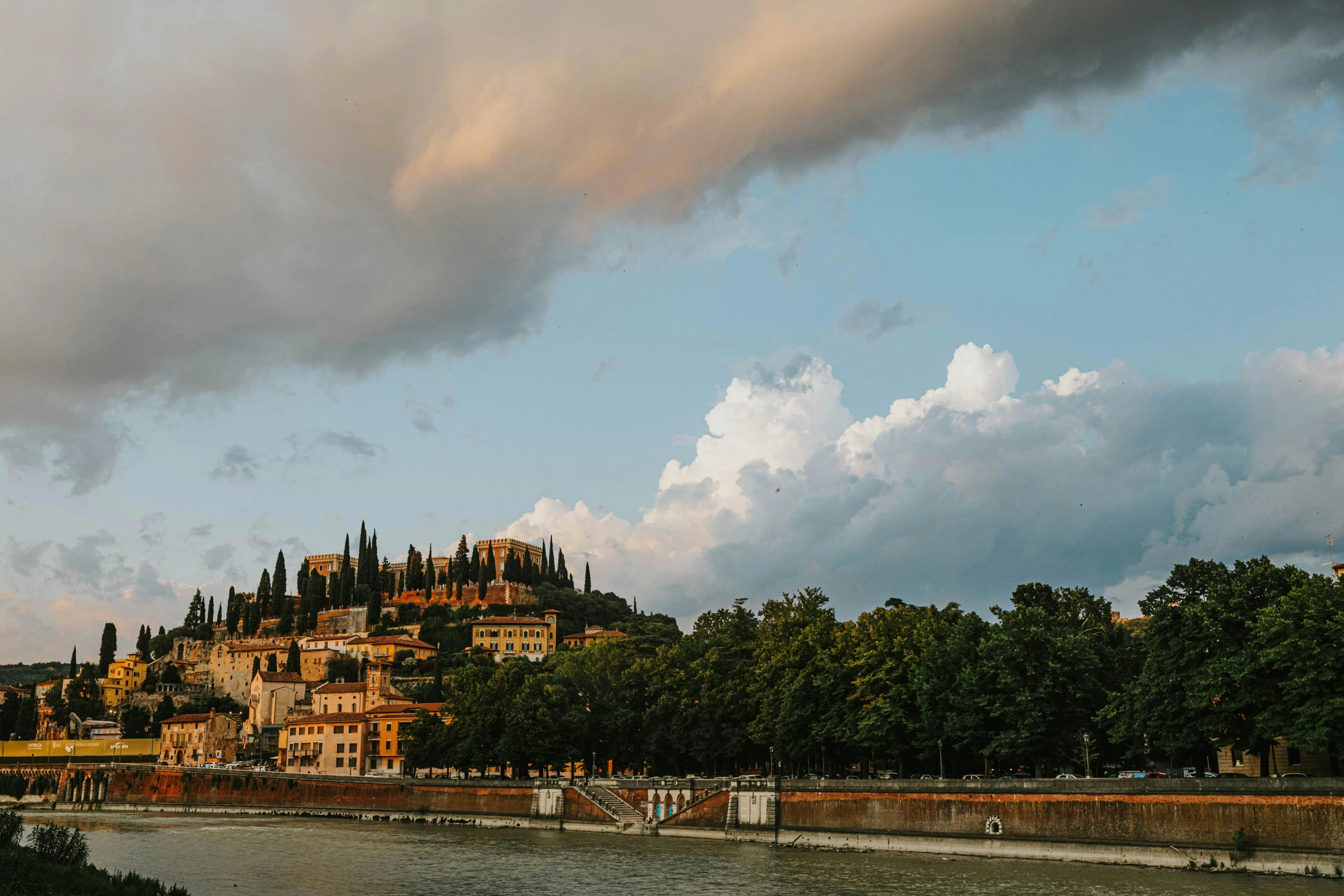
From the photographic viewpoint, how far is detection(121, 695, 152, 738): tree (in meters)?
142

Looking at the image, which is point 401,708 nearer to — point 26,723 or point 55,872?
point 26,723

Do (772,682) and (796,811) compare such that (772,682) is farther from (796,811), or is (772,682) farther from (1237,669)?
(1237,669)

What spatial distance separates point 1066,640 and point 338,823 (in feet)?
185

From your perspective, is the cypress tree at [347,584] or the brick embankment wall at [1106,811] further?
the cypress tree at [347,584]

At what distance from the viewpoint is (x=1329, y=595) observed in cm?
4497

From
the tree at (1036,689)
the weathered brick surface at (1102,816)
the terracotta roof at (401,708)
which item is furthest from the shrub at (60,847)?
the terracotta roof at (401,708)

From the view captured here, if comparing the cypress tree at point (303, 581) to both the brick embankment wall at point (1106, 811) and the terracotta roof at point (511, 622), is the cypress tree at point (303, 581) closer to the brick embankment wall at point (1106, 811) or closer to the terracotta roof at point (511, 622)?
the terracotta roof at point (511, 622)

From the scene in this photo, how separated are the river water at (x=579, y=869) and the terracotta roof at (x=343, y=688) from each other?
191 feet

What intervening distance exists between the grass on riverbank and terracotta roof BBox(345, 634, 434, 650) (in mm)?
121473

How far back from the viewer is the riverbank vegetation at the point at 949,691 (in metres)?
45.8

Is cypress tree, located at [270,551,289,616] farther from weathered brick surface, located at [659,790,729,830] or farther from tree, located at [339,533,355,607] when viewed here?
weathered brick surface, located at [659,790,729,830]

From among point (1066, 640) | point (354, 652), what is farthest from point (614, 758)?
point (354, 652)

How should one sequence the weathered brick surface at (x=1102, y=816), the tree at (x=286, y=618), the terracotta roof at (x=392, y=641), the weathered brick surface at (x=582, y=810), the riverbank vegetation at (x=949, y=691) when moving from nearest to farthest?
the weathered brick surface at (x=1102, y=816) → the riverbank vegetation at (x=949, y=691) → the weathered brick surface at (x=582, y=810) → the terracotta roof at (x=392, y=641) → the tree at (x=286, y=618)

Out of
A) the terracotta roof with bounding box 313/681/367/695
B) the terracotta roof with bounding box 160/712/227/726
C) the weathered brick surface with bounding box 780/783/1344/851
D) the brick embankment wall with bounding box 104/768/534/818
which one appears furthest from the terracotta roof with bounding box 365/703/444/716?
the weathered brick surface with bounding box 780/783/1344/851
